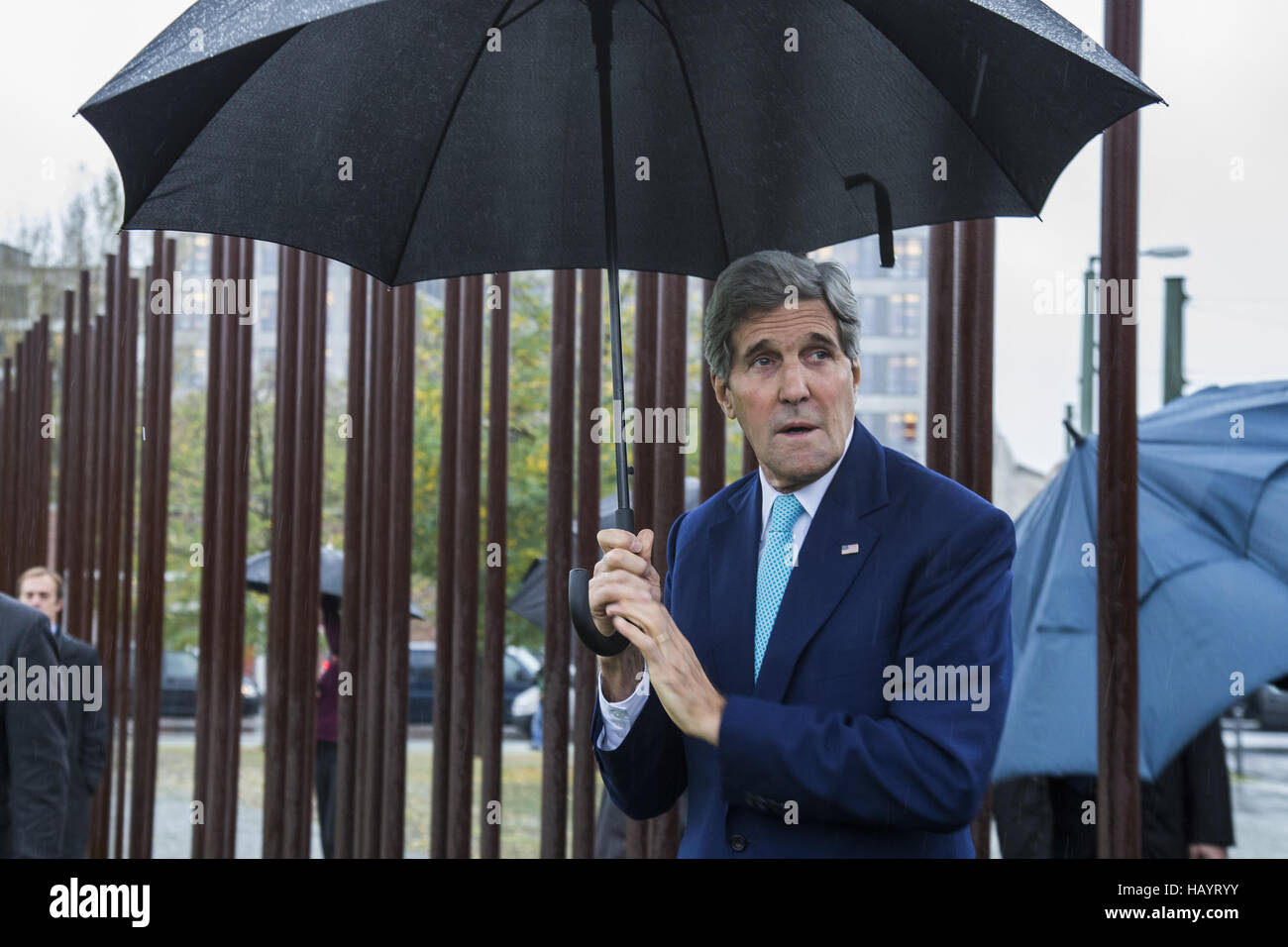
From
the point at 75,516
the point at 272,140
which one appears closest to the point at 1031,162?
the point at 272,140

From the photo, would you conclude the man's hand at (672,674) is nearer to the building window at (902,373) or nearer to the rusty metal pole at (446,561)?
the rusty metal pole at (446,561)

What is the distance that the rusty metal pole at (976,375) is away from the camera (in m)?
3.44

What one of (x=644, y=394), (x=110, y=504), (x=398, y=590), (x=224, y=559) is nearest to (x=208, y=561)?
(x=224, y=559)

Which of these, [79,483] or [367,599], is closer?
[367,599]

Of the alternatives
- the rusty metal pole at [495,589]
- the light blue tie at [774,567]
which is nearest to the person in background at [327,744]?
the rusty metal pole at [495,589]

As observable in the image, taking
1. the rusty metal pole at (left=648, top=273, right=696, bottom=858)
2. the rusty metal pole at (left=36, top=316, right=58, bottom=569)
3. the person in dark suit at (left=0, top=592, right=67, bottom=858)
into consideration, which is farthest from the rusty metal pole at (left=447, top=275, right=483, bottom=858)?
the rusty metal pole at (left=36, top=316, right=58, bottom=569)

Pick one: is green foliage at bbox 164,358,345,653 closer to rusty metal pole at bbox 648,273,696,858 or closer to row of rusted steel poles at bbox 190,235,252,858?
row of rusted steel poles at bbox 190,235,252,858

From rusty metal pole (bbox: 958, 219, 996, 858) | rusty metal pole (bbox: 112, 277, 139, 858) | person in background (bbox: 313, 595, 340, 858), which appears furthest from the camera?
rusty metal pole (bbox: 112, 277, 139, 858)

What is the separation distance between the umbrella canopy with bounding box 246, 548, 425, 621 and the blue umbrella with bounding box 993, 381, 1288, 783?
4666 mm

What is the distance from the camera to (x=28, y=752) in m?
4.62

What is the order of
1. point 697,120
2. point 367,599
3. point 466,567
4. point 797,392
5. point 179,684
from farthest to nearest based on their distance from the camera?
point 179,684, point 367,599, point 466,567, point 697,120, point 797,392

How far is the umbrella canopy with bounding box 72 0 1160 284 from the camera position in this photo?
8.27 feet

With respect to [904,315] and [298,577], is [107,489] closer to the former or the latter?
[298,577]

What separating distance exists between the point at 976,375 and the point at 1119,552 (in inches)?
22.6
